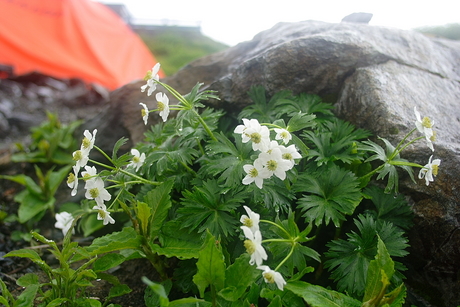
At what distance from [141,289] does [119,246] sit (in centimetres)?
48

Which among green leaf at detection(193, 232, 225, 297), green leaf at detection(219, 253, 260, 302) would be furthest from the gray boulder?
green leaf at detection(193, 232, 225, 297)

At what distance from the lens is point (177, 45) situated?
830cm

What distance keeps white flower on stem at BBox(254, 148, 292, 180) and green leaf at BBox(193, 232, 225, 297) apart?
0.34m

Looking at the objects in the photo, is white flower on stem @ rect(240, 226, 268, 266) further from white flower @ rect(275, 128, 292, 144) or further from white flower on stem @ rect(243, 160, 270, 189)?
white flower @ rect(275, 128, 292, 144)

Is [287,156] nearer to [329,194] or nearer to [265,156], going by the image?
[265,156]

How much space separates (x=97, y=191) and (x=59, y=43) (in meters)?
4.88

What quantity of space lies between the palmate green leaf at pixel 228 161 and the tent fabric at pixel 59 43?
14.4ft

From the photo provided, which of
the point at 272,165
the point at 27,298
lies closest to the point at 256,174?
the point at 272,165

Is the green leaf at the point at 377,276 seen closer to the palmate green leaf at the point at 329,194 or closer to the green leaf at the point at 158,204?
the palmate green leaf at the point at 329,194

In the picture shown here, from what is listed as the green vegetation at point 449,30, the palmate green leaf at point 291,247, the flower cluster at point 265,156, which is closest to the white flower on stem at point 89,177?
the flower cluster at point 265,156

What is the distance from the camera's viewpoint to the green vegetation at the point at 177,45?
7.35 m

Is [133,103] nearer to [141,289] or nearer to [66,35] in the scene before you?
[141,289]

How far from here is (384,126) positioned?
185cm

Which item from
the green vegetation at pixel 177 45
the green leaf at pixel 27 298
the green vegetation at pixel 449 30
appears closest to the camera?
the green leaf at pixel 27 298
